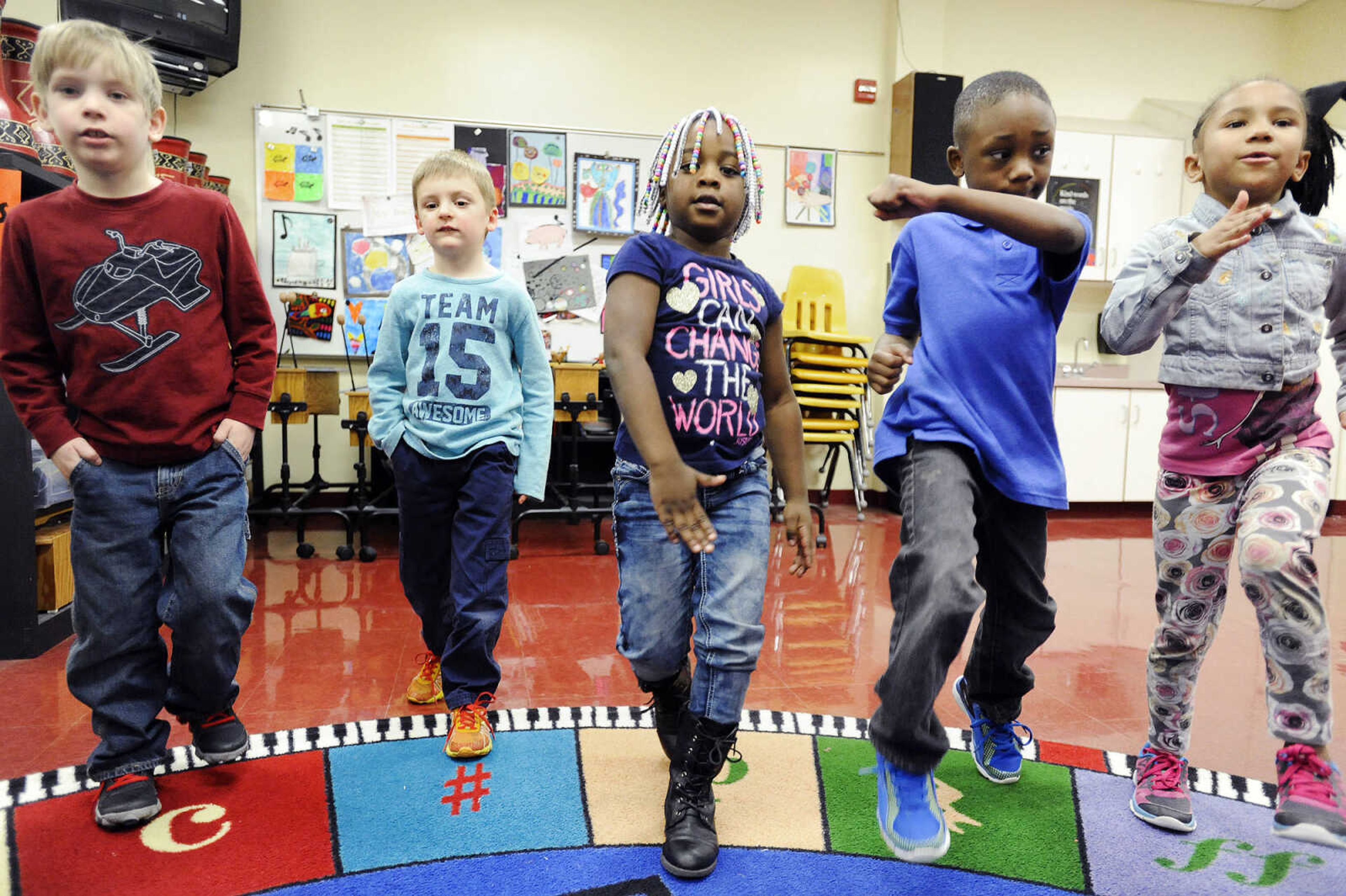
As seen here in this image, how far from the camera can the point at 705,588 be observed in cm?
141

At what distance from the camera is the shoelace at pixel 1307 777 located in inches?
51.1

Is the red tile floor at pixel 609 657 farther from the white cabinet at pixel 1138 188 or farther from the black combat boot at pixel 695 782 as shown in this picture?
the white cabinet at pixel 1138 188

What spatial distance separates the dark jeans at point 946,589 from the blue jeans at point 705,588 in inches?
8.9

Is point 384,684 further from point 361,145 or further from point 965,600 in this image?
point 361,145

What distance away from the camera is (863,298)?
18.5 feet

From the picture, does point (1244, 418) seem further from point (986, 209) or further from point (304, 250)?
point (304, 250)

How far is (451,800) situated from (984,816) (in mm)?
977

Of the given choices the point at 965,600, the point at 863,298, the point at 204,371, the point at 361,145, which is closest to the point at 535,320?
the point at 204,371

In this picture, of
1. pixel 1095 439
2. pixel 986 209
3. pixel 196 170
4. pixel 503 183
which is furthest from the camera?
pixel 1095 439

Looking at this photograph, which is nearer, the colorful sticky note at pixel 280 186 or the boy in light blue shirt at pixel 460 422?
the boy in light blue shirt at pixel 460 422

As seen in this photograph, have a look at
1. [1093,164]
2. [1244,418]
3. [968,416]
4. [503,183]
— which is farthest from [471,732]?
[1093,164]

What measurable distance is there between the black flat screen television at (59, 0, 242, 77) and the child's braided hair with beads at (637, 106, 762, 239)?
3.29 metres

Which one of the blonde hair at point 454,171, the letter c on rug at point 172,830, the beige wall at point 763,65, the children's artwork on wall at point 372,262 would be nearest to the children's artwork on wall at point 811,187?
the beige wall at point 763,65

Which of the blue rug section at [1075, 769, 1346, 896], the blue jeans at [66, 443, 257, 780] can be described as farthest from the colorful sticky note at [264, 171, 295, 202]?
the blue rug section at [1075, 769, 1346, 896]
